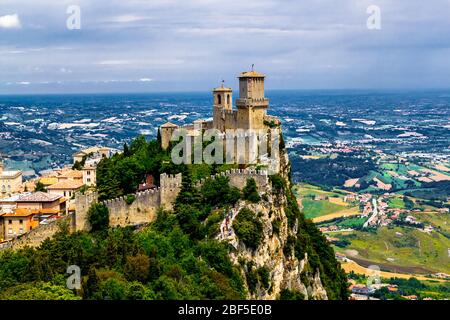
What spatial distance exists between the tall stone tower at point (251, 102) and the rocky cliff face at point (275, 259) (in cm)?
565

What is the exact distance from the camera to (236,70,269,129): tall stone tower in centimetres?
5253

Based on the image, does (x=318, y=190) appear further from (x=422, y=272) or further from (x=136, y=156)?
(x=136, y=156)

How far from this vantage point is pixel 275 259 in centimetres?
4591

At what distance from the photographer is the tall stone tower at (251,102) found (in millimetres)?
52531

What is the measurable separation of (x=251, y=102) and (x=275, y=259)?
12726 millimetres

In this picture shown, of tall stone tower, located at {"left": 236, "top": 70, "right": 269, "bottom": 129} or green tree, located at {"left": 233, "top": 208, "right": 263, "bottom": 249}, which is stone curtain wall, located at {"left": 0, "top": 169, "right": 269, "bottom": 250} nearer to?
green tree, located at {"left": 233, "top": 208, "right": 263, "bottom": 249}

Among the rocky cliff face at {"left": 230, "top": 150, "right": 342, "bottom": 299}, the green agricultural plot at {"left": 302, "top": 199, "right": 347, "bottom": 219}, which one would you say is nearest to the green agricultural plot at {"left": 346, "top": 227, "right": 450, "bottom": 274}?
the green agricultural plot at {"left": 302, "top": 199, "right": 347, "bottom": 219}

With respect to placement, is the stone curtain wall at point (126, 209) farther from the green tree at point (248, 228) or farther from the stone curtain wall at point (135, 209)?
the green tree at point (248, 228)

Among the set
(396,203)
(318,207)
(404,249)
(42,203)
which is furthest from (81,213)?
(396,203)

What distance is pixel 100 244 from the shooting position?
41.2 m

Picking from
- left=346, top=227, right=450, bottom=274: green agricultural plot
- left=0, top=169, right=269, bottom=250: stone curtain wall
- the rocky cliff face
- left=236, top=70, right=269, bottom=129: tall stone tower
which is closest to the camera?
the rocky cliff face

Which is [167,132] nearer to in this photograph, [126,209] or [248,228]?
[126,209]

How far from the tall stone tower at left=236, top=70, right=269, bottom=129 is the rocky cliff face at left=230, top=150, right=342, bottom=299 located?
5652 mm

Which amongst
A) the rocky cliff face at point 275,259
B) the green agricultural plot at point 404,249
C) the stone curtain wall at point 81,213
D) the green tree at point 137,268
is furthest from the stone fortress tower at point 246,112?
the green agricultural plot at point 404,249
